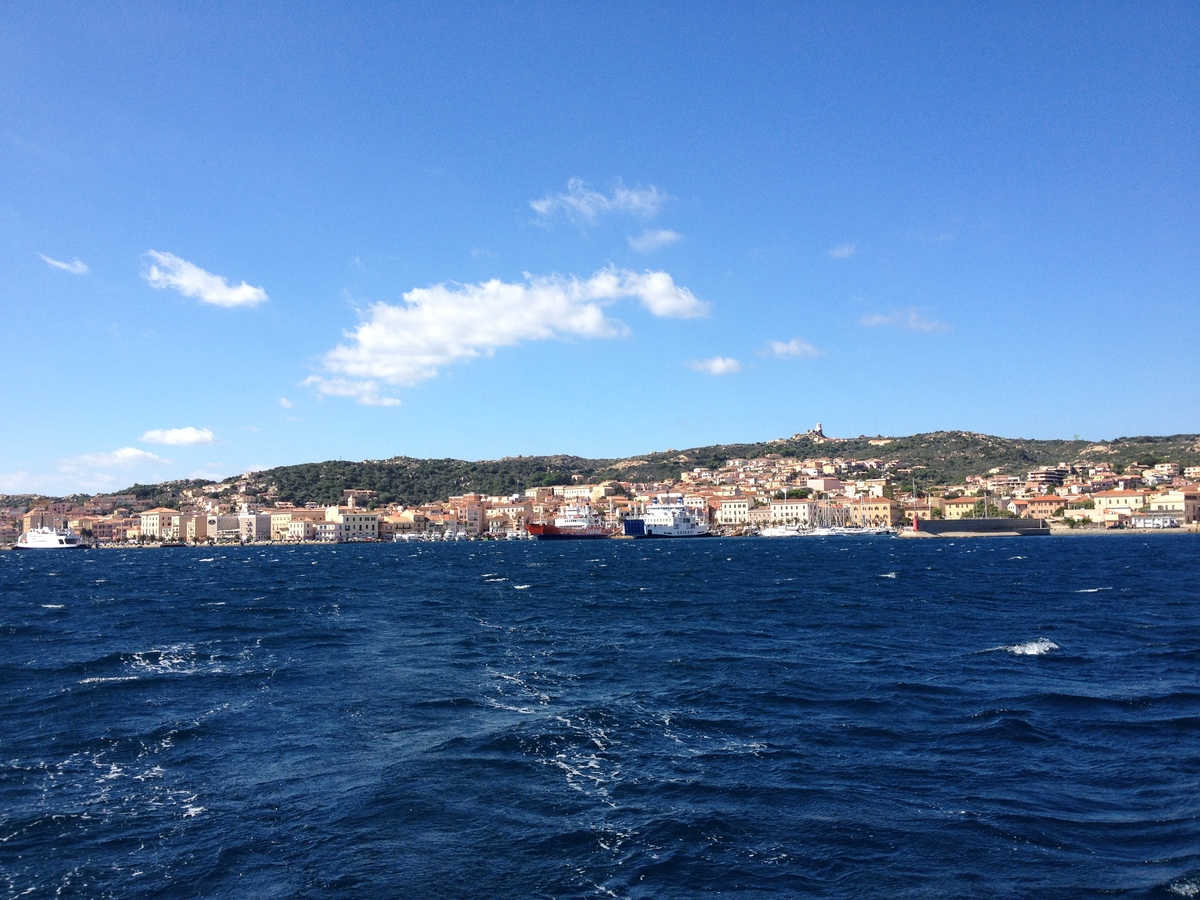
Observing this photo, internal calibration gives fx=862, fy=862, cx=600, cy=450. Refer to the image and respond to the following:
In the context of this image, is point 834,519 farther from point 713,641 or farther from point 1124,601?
point 713,641

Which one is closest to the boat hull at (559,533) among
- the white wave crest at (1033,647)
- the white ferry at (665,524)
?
the white ferry at (665,524)

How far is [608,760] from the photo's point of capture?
1185 cm

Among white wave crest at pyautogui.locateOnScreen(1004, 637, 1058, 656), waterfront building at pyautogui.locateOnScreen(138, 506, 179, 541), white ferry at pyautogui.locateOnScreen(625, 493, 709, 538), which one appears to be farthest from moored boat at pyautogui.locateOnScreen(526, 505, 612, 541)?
white wave crest at pyautogui.locateOnScreen(1004, 637, 1058, 656)

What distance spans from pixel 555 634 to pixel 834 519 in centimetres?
12822

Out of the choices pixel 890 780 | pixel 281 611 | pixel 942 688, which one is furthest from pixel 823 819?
pixel 281 611

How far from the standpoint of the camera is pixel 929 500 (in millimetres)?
142000

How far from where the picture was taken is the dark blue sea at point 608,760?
8.27 metres

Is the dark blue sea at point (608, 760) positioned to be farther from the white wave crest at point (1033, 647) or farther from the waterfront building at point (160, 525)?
the waterfront building at point (160, 525)

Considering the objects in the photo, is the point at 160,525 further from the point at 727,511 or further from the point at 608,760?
the point at 608,760

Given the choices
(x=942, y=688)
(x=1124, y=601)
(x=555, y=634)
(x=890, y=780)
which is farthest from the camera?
(x=1124, y=601)

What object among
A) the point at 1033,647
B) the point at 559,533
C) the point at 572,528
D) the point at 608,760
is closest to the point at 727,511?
the point at 572,528

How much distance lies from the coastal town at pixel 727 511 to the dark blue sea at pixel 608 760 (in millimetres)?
102755

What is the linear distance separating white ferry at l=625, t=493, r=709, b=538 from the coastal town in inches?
85.9

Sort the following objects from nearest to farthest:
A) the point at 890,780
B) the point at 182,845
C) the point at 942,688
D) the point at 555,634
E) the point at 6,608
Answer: the point at 182,845
the point at 890,780
the point at 942,688
the point at 555,634
the point at 6,608
